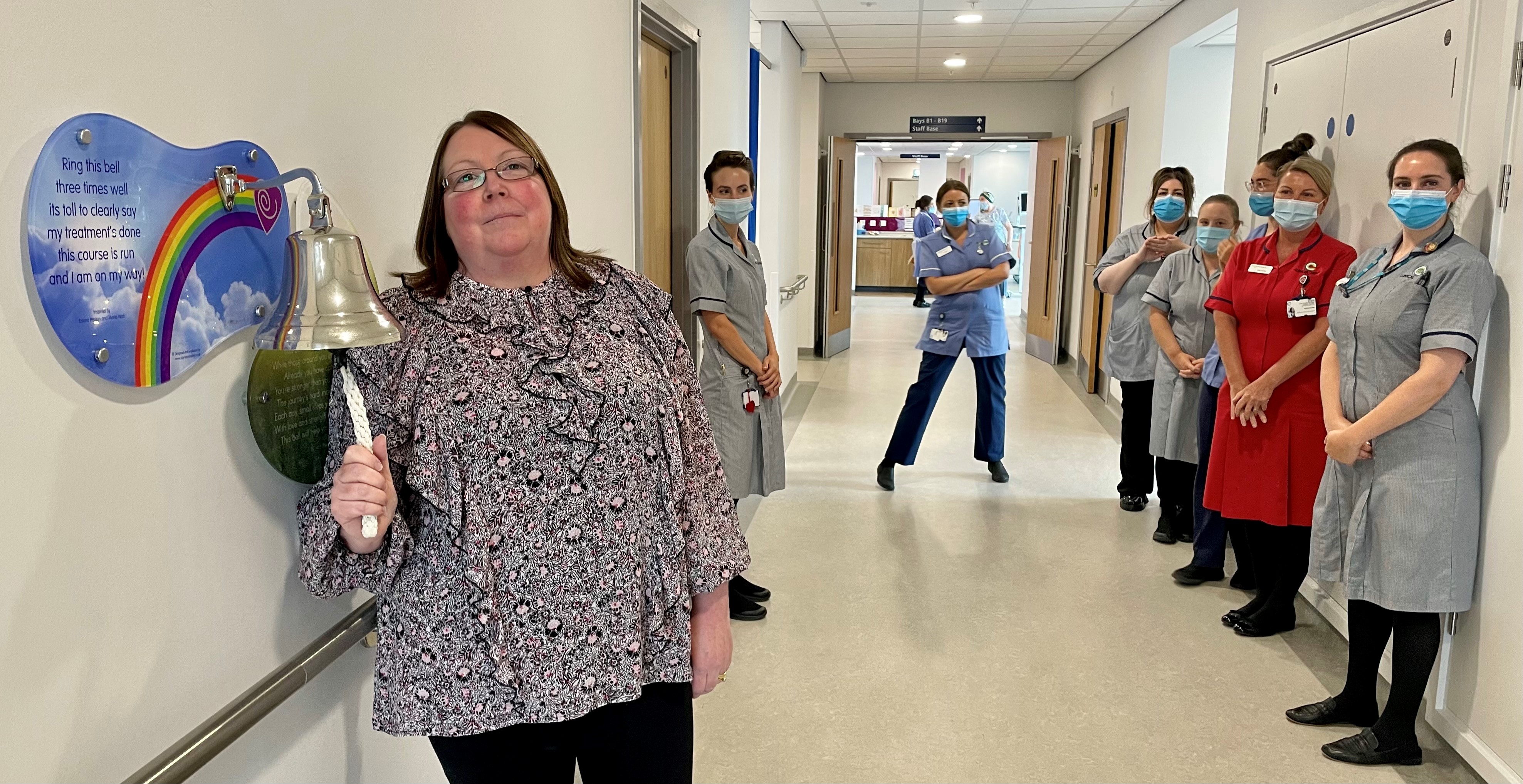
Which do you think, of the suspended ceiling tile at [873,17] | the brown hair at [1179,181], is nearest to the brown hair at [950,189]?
the brown hair at [1179,181]

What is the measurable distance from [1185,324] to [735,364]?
1.88 meters

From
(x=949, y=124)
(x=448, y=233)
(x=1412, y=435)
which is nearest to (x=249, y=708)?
(x=448, y=233)

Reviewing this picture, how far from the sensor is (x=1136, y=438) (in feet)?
15.3

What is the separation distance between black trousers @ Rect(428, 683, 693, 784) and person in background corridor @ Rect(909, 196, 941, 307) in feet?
28.1

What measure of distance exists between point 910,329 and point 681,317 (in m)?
7.85

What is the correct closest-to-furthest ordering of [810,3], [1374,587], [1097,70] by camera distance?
[1374,587] → [810,3] → [1097,70]

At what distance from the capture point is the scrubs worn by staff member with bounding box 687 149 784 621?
332 cm

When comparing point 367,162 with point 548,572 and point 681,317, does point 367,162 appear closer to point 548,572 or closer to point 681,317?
point 548,572

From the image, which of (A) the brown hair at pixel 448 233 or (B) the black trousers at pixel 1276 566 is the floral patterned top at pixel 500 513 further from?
(B) the black trousers at pixel 1276 566

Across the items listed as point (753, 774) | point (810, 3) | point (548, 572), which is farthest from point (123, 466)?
point (810, 3)

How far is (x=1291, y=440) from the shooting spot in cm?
312

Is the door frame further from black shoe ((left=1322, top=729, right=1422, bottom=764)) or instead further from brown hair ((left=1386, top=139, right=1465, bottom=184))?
black shoe ((left=1322, top=729, right=1422, bottom=764))

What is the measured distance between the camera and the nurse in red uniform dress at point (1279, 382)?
3.07 metres

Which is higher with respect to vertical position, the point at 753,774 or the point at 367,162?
the point at 367,162
